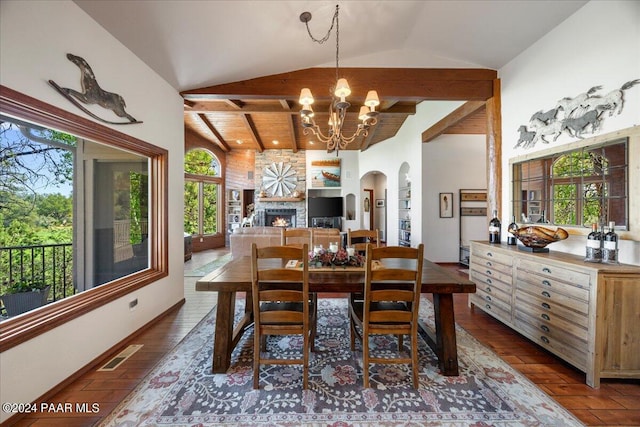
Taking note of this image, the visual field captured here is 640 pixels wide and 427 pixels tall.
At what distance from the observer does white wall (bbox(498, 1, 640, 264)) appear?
1.94 metres

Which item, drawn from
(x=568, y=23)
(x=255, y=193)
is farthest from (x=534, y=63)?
(x=255, y=193)

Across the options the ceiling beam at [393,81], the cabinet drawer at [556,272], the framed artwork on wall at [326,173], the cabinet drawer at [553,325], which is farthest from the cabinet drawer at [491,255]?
the framed artwork on wall at [326,173]

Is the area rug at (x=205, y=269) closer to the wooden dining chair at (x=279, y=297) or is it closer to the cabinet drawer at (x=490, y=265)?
the wooden dining chair at (x=279, y=297)

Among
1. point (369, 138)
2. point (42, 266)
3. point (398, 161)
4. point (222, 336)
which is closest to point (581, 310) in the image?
point (222, 336)

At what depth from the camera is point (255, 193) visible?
339 inches

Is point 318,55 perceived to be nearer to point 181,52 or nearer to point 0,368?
point 181,52

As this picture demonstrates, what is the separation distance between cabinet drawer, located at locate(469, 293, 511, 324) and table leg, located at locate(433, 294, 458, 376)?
108cm

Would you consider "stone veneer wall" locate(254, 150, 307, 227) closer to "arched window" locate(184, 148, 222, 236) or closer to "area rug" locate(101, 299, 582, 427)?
"arched window" locate(184, 148, 222, 236)

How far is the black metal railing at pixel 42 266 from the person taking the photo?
6.29 ft

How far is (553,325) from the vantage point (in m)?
2.04

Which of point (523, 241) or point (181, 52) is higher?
point (181, 52)

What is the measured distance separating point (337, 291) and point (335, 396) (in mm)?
713

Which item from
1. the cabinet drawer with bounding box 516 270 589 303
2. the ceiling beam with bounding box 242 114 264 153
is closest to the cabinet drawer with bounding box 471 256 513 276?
the cabinet drawer with bounding box 516 270 589 303

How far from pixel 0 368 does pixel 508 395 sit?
326 centimetres
